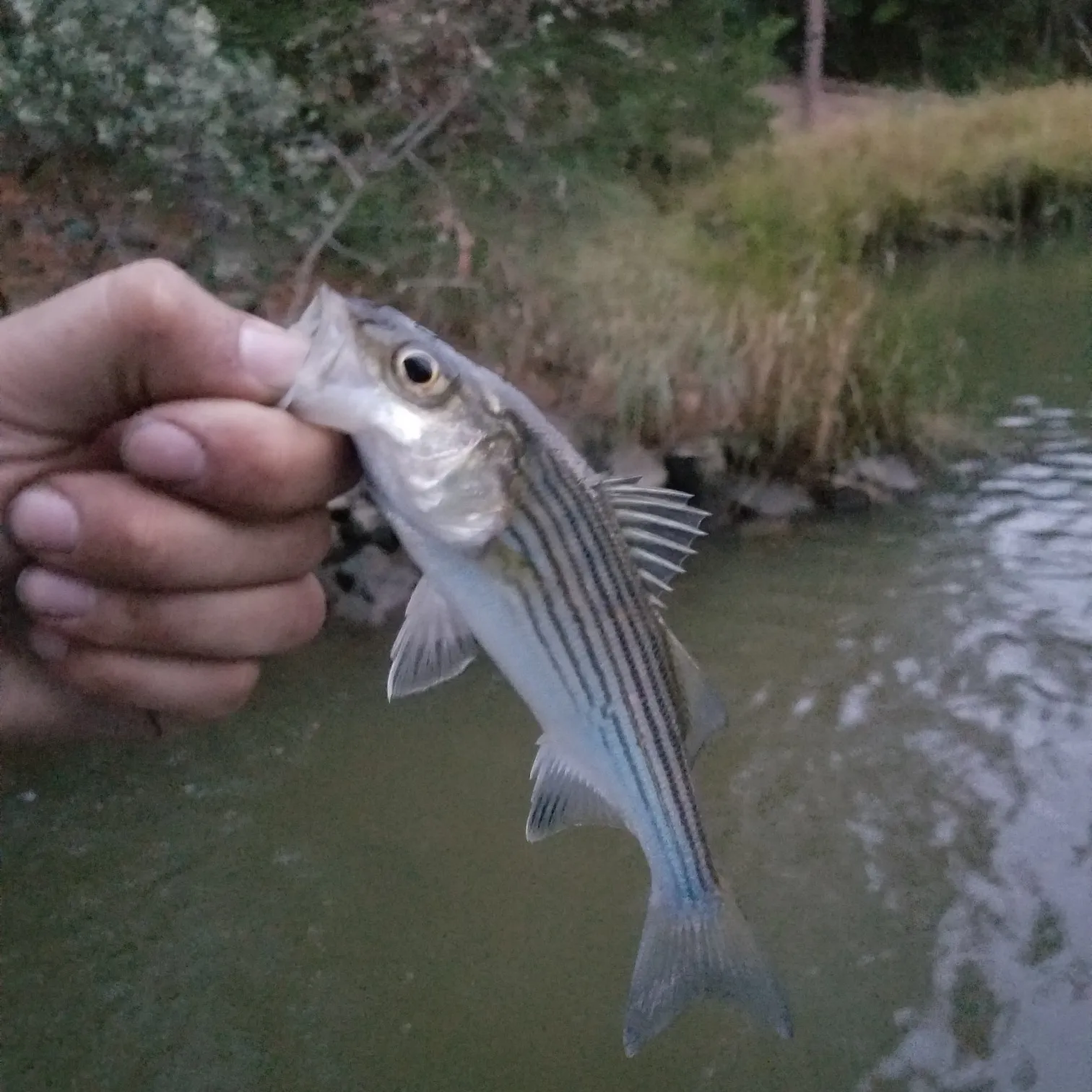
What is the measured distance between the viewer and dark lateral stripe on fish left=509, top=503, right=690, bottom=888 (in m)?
1.17

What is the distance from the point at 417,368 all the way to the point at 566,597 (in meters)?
0.27

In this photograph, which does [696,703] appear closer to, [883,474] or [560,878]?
[560,878]

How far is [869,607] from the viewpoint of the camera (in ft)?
15.3

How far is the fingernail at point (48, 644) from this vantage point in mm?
1446

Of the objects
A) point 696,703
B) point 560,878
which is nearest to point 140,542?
point 696,703

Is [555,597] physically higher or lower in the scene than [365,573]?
higher

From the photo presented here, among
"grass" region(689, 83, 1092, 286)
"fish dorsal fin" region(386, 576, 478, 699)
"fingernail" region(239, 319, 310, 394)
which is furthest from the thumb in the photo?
"grass" region(689, 83, 1092, 286)

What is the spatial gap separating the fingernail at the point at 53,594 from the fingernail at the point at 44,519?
0.25ft

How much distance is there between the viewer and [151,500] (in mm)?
1287

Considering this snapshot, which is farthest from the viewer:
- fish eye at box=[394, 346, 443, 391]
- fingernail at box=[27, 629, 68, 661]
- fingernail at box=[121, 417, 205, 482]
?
fingernail at box=[27, 629, 68, 661]

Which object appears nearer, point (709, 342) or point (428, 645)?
point (428, 645)

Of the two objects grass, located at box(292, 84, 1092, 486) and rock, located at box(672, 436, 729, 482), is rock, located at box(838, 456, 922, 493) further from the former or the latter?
rock, located at box(672, 436, 729, 482)

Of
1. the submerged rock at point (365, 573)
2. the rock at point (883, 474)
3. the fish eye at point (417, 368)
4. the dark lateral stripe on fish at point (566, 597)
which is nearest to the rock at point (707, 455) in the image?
the rock at point (883, 474)

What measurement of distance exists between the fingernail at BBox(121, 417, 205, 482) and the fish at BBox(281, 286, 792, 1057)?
0.12m
